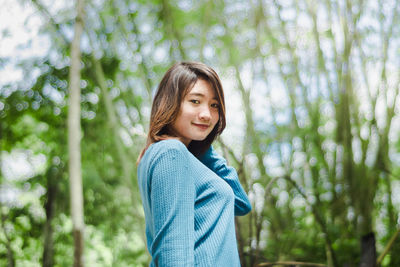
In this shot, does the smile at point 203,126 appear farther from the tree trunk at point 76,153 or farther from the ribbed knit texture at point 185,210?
the tree trunk at point 76,153

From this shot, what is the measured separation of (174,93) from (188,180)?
0.79 feet

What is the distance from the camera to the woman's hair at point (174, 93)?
865mm

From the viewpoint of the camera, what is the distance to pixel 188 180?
0.73 metres

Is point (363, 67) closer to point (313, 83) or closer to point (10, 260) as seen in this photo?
point (313, 83)

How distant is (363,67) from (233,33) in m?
1.48

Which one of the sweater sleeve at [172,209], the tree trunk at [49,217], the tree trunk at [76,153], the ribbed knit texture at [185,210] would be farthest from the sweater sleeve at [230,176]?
the tree trunk at [49,217]

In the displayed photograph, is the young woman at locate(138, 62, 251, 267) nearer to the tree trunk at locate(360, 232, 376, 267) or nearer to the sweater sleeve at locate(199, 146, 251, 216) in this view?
the sweater sleeve at locate(199, 146, 251, 216)

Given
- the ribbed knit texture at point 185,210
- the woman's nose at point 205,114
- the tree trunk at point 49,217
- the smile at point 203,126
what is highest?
the woman's nose at point 205,114

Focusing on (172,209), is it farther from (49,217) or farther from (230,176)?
(49,217)

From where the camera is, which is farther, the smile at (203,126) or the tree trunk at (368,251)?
the tree trunk at (368,251)

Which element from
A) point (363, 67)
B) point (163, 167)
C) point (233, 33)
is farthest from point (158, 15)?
point (163, 167)

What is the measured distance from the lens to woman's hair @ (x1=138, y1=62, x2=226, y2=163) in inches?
34.1

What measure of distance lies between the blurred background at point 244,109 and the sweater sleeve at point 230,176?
132cm

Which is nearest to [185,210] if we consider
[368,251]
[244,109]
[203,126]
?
[203,126]
